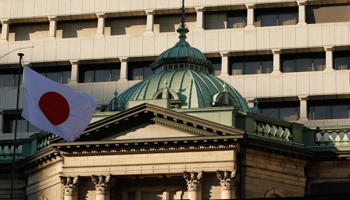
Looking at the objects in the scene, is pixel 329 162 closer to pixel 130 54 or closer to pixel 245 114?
pixel 245 114

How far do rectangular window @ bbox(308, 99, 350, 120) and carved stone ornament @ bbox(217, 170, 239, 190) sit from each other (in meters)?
26.5

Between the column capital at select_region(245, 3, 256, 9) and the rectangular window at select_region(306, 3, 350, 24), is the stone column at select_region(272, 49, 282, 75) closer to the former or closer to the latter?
the rectangular window at select_region(306, 3, 350, 24)

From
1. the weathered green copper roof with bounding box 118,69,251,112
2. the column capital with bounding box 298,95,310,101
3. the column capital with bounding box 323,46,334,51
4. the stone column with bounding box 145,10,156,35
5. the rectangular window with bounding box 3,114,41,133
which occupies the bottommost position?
the weathered green copper roof with bounding box 118,69,251,112

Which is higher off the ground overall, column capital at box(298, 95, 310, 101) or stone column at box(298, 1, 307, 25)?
stone column at box(298, 1, 307, 25)

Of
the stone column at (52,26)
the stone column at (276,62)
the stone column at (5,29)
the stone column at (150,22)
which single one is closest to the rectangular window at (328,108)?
the stone column at (276,62)

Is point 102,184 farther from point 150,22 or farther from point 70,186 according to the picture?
point 150,22

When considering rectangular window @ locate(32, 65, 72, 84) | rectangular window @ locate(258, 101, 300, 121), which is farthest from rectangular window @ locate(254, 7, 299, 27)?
rectangular window @ locate(32, 65, 72, 84)

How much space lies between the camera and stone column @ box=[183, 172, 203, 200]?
63.8 metres

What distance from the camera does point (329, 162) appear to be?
68562 mm

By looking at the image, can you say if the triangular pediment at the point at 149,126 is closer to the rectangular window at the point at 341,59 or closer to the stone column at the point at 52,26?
the rectangular window at the point at 341,59

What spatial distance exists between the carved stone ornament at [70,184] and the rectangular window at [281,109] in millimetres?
26947

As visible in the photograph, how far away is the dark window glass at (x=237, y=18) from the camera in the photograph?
303 ft

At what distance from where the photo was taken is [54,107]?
58188 mm

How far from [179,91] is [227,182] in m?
8.50
